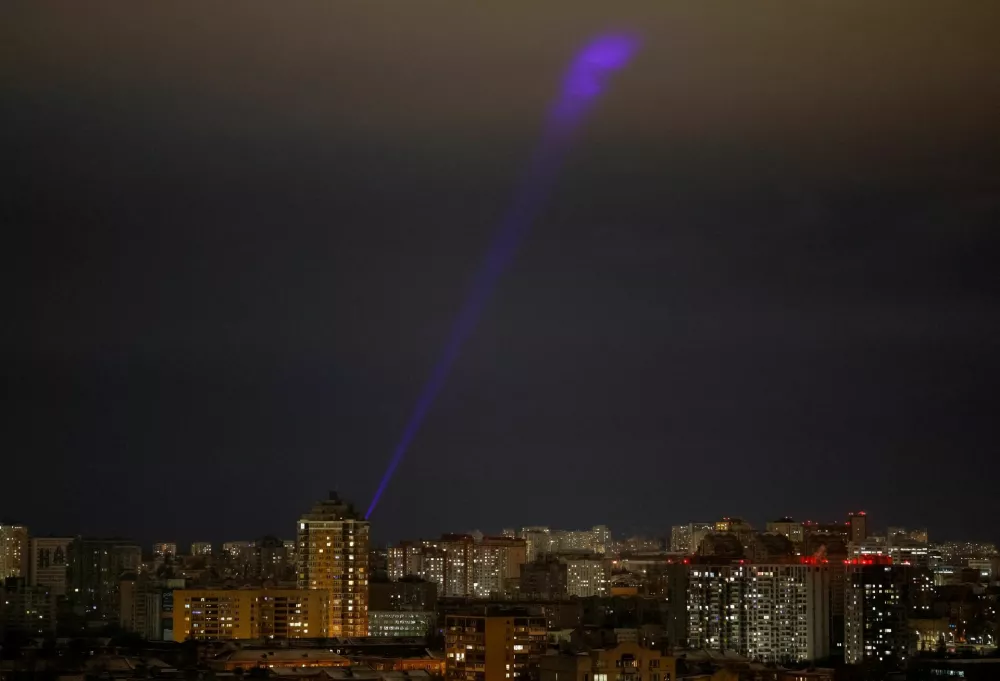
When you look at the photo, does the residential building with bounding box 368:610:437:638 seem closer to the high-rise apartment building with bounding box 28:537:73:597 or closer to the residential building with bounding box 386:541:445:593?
the high-rise apartment building with bounding box 28:537:73:597

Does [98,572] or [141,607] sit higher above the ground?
[98,572]

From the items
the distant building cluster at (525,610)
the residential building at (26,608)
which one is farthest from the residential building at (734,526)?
the residential building at (26,608)

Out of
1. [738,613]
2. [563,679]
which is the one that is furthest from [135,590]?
[563,679]

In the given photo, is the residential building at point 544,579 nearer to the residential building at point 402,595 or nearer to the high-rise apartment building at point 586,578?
the high-rise apartment building at point 586,578

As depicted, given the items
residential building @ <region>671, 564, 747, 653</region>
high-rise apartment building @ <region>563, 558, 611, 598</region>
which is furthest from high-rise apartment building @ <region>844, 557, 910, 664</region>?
high-rise apartment building @ <region>563, 558, 611, 598</region>

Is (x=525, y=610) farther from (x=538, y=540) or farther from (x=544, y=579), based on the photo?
(x=538, y=540)

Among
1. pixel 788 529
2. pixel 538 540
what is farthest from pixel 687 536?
pixel 788 529

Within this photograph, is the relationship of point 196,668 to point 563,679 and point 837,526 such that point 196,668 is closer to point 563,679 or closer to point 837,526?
point 563,679
